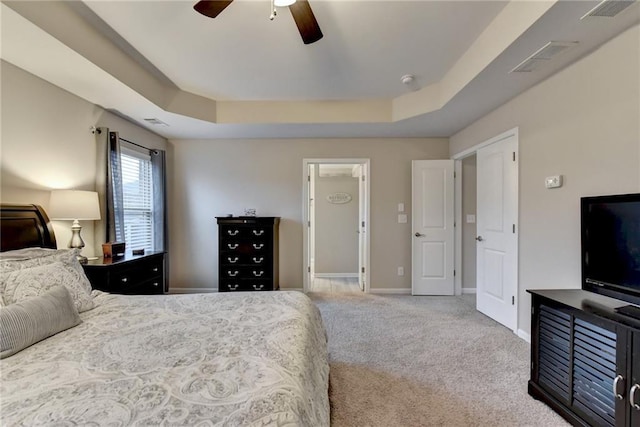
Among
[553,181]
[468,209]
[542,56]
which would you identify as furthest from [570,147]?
[468,209]

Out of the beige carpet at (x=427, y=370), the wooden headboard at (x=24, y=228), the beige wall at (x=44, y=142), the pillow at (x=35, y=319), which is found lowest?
the beige carpet at (x=427, y=370)

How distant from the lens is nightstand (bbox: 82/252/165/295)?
2.46m

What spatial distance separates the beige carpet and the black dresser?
3.43ft

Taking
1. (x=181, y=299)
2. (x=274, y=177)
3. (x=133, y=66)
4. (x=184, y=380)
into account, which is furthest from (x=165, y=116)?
(x=184, y=380)

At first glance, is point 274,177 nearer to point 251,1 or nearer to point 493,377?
point 251,1

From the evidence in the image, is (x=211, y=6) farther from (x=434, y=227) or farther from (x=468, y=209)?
(x=468, y=209)

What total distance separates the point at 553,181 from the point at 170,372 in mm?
2960

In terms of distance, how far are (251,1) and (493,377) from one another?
10.5 feet

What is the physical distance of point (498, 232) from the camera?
331cm

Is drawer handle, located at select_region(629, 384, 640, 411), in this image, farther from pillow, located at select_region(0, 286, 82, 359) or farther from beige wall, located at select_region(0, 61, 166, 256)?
beige wall, located at select_region(0, 61, 166, 256)

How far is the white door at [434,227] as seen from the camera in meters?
4.43

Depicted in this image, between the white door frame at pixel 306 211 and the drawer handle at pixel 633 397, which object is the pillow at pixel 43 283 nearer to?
the drawer handle at pixel 633 397

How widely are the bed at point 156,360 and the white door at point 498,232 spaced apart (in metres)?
2.31

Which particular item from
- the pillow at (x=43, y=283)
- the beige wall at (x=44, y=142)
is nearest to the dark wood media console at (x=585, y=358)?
the pillow at (x=43, y=283)
